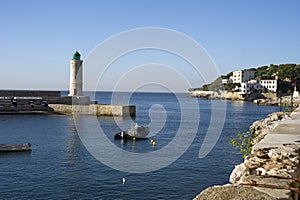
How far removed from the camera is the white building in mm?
128125

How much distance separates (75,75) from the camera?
54000mm

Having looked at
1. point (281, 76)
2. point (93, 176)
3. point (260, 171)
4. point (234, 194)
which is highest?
point (281, 76)

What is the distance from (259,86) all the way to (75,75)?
3651 inches

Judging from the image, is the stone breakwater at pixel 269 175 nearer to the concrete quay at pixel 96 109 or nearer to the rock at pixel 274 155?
the rock at pixel 274 155

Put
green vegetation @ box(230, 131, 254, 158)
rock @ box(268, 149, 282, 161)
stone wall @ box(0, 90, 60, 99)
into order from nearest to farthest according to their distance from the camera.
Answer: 1. rock @ box(268, 149, 282, 161)
2. green vegetation @ box(230, 131, 254, 158)
3. stone wall @ box(0, 90, 60, 99)

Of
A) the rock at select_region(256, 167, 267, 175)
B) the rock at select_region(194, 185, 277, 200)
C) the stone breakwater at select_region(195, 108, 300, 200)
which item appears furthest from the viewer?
the rock at select_region(256, 167, 267, 175)

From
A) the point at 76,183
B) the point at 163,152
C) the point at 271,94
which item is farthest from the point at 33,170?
the point at 271,94

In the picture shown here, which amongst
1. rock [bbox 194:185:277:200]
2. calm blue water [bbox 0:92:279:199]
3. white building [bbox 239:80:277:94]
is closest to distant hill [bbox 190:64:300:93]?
white building [bbox 239:80:277:94]

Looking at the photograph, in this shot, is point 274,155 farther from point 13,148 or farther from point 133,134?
point 133,134

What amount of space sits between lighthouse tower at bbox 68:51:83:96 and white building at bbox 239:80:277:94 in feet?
287

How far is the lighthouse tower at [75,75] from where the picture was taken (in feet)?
177

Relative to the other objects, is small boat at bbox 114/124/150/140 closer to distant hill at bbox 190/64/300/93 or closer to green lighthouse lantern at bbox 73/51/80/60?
green lighthouse lantern at bbox 73/51/80/60

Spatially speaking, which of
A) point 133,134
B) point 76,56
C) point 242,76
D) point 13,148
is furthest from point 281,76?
point 13,148

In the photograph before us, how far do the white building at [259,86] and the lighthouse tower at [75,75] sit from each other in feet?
287
